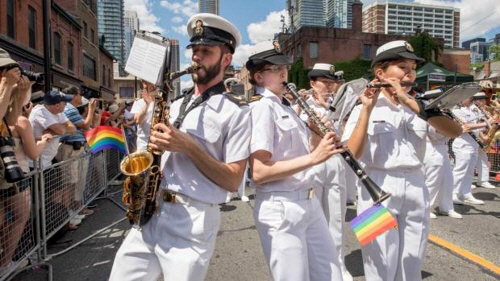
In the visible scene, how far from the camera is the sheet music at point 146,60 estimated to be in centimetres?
175

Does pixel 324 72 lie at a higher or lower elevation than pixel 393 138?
higher

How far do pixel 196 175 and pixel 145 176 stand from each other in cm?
26

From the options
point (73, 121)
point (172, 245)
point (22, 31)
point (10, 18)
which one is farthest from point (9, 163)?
point (22, 31)

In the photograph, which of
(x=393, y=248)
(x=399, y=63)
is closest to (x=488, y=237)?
(x=393, y=248)

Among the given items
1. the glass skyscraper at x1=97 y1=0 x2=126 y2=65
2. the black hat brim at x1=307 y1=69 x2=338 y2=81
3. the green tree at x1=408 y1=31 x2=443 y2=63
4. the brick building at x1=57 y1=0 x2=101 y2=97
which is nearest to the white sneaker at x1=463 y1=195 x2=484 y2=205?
the black hat brim at x1=307 y1=69 x2=338 y2=81

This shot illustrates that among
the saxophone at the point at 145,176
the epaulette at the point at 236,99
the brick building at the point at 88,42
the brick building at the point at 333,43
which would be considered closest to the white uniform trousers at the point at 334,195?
the epaulette at the point at 236,99

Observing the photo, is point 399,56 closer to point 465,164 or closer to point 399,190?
point 399,190

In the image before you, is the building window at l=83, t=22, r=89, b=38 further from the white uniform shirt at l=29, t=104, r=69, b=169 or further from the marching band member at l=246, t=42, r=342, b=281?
the marching band member at l=246, t=42, r=342, b=281

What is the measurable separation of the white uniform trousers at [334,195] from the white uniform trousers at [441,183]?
119 inches

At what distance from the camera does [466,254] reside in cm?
448

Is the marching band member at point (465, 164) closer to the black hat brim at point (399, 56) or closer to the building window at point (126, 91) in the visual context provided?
the black hat brim at point (399, 56)

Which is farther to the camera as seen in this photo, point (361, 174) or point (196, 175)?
point (361, 174)

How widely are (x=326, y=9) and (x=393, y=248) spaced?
379 ft

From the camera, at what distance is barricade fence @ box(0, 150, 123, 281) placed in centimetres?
344
